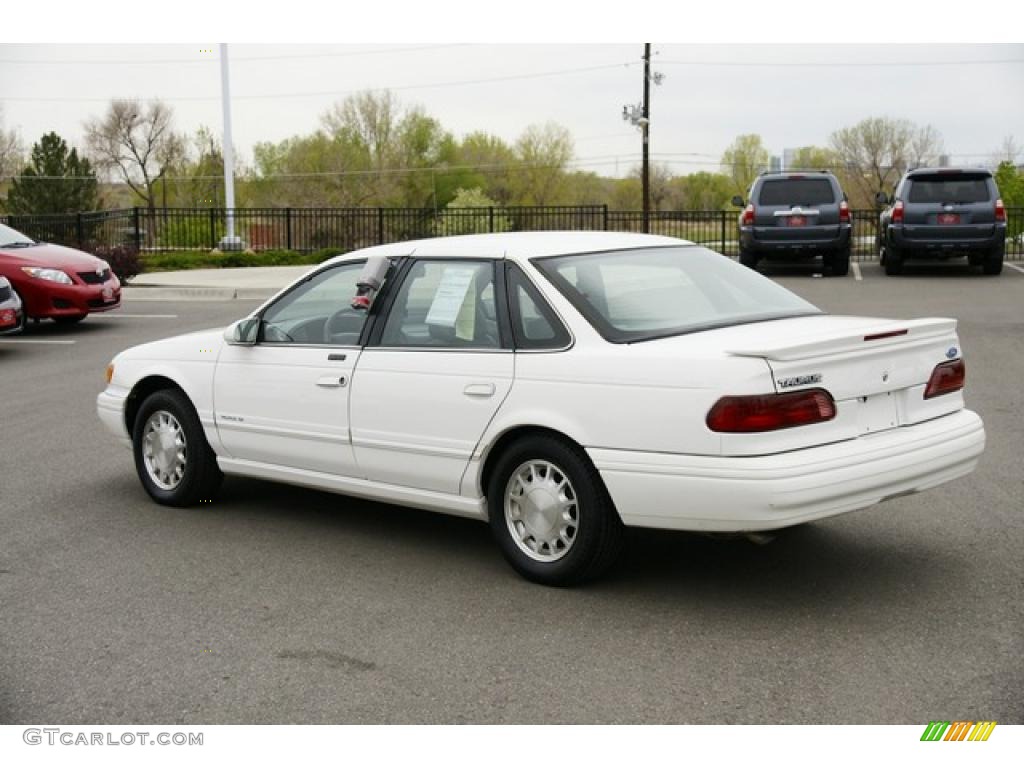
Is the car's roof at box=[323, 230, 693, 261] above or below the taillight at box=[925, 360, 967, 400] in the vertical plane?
above

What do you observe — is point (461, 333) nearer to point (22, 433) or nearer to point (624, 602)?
point (624, 602)

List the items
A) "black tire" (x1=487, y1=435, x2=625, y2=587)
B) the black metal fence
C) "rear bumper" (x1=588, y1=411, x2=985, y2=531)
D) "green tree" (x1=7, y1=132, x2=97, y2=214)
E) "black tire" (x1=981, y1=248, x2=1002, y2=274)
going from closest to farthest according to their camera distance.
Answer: "rear bumper" (x1=588, y1=411, x2=985, y2=531) < "black tire" (x1=487, y1=435, x2=625, y2=587) < "black tire" (x1=981, y1=248, x2=1002, y2=274) < the black metal fence < "green tree" (x1=7, y1=132, x2=97, y2=214)

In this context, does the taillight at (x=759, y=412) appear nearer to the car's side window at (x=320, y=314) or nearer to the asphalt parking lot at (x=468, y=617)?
the asphalt parking lot at (x=468, y=617)

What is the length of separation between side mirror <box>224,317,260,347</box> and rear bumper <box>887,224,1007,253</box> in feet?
58.6

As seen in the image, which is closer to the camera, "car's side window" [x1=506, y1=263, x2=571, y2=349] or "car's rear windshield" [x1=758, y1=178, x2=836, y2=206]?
"car's side window" [x1=506, y1=263, x2=571, y2=349]

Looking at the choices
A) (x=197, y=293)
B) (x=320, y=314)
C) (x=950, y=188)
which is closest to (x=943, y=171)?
(x=950, y=188)

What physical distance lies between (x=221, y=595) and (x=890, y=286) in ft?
57.5

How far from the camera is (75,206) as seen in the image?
6525 centimetres

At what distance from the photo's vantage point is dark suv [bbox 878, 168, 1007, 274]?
74.2 ft

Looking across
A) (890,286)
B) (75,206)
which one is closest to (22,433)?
(890,286)

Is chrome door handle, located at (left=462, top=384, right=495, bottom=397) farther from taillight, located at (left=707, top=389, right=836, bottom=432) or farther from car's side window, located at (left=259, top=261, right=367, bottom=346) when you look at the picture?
taillight, located at (left=707, top=389, right=836, bottom=432)

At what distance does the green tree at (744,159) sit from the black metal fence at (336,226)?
222ft

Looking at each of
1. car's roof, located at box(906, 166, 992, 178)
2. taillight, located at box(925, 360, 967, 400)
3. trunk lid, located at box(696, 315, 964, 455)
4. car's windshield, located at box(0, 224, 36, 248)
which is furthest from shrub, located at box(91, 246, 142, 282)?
taillight, located at box(925, 360, 967, 400)

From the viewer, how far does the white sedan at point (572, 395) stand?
512 centimetres
